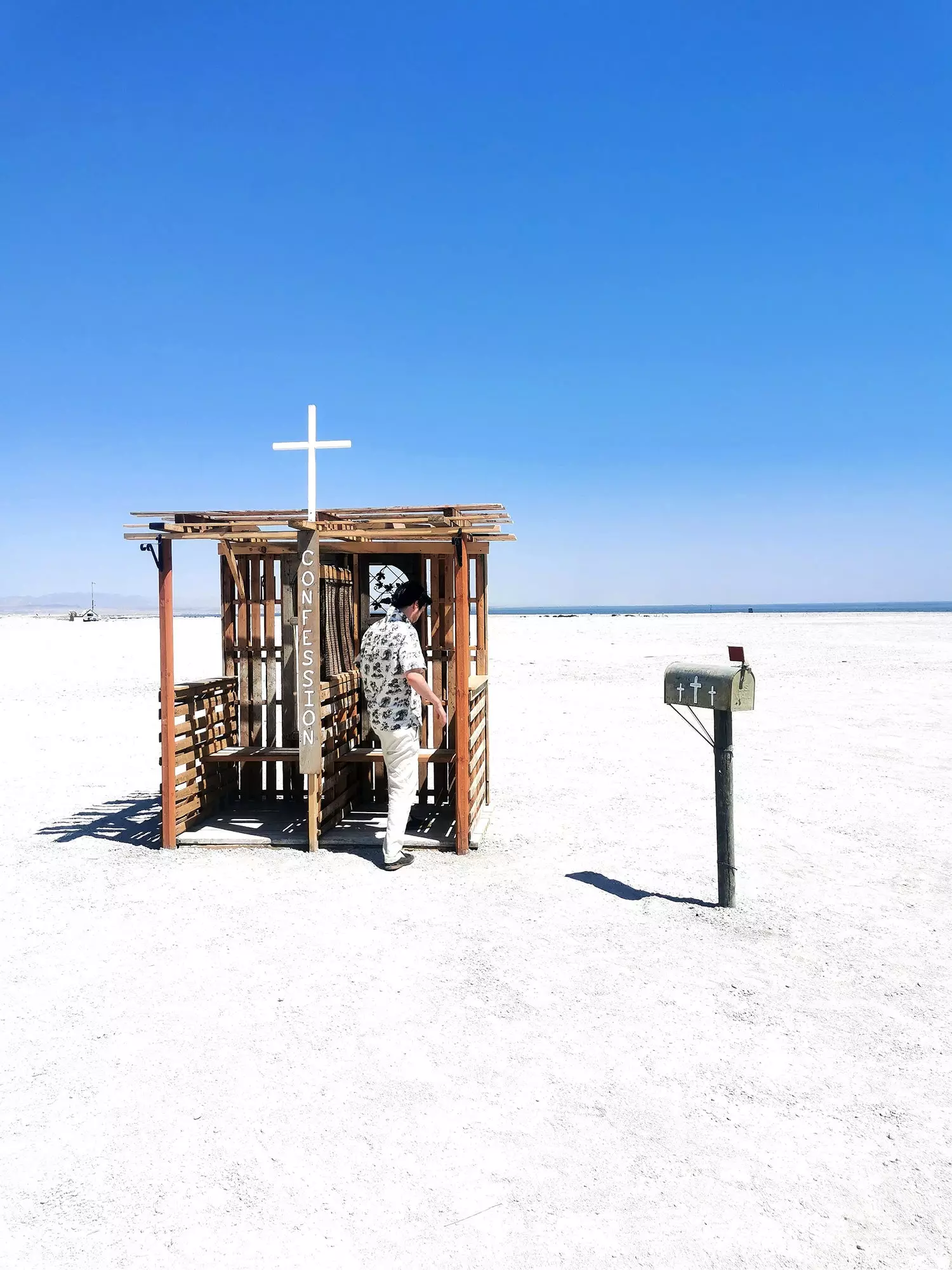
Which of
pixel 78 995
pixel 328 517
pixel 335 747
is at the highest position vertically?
pixel 328 517

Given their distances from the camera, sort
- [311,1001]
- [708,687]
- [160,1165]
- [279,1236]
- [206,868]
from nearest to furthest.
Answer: [279,1236], [160,1165], [311,1001], [708,687], [206,868]

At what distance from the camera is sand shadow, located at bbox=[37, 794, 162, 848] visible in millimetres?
7809

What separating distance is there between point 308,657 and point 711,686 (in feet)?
10.9

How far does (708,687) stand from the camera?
5691mm

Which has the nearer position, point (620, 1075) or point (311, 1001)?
point (620, 1075)

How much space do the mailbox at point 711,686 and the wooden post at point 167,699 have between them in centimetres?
427

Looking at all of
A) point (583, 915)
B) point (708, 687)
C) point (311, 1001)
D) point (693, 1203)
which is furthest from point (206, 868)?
point (693, 1203)

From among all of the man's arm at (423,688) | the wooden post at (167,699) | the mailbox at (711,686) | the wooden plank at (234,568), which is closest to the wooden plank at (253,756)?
the wooden post at (167,699)

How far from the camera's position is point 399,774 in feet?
22.7

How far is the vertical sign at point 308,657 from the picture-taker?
6.96 meters

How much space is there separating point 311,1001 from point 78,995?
133 centimetres

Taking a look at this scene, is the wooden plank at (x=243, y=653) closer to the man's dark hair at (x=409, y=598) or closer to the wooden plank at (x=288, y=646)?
the wooden plank at (x=288, y=646)

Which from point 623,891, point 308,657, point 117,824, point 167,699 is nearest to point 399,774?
point 308,657

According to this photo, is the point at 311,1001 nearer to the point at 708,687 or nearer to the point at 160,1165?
the point at 160,1165
